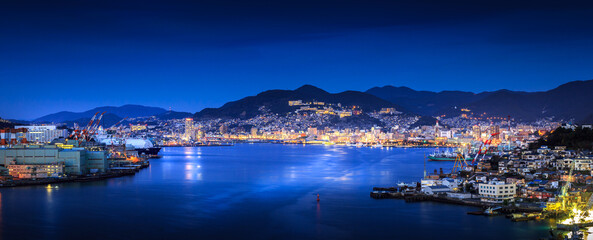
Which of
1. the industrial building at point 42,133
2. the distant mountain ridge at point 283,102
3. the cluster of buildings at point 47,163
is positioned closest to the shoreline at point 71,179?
the cluster of buildings at point 47,163

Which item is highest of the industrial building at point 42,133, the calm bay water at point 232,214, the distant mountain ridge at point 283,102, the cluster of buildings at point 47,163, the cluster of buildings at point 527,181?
the distant mountain ridge at point 283,102

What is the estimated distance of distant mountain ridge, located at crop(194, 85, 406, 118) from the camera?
2516 inches

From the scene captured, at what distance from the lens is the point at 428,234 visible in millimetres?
7164

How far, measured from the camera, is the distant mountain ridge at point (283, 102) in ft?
210

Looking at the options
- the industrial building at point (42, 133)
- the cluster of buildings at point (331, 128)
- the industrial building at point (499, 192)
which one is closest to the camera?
the industrial building at point (499, 192)

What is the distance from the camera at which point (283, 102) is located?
215 feet

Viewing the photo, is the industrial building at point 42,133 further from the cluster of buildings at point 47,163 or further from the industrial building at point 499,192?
the industrial building at point 499,192

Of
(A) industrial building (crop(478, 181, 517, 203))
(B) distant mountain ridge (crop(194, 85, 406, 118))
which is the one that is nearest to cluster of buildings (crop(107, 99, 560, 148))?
(B) distant mountain ridge (crop(194, 85, 406, 118))

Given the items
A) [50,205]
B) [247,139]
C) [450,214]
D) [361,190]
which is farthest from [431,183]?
[247,139]

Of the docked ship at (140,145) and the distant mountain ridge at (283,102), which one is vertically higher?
the distant mountain ridge at (283,102)

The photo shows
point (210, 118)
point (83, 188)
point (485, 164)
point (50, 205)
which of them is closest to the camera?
point (50, 205)

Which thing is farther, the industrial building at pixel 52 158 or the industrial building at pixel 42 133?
the industrial building at pixel 42 133

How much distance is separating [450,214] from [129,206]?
201 inches

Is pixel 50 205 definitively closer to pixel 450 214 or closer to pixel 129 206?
pixel 129 206
